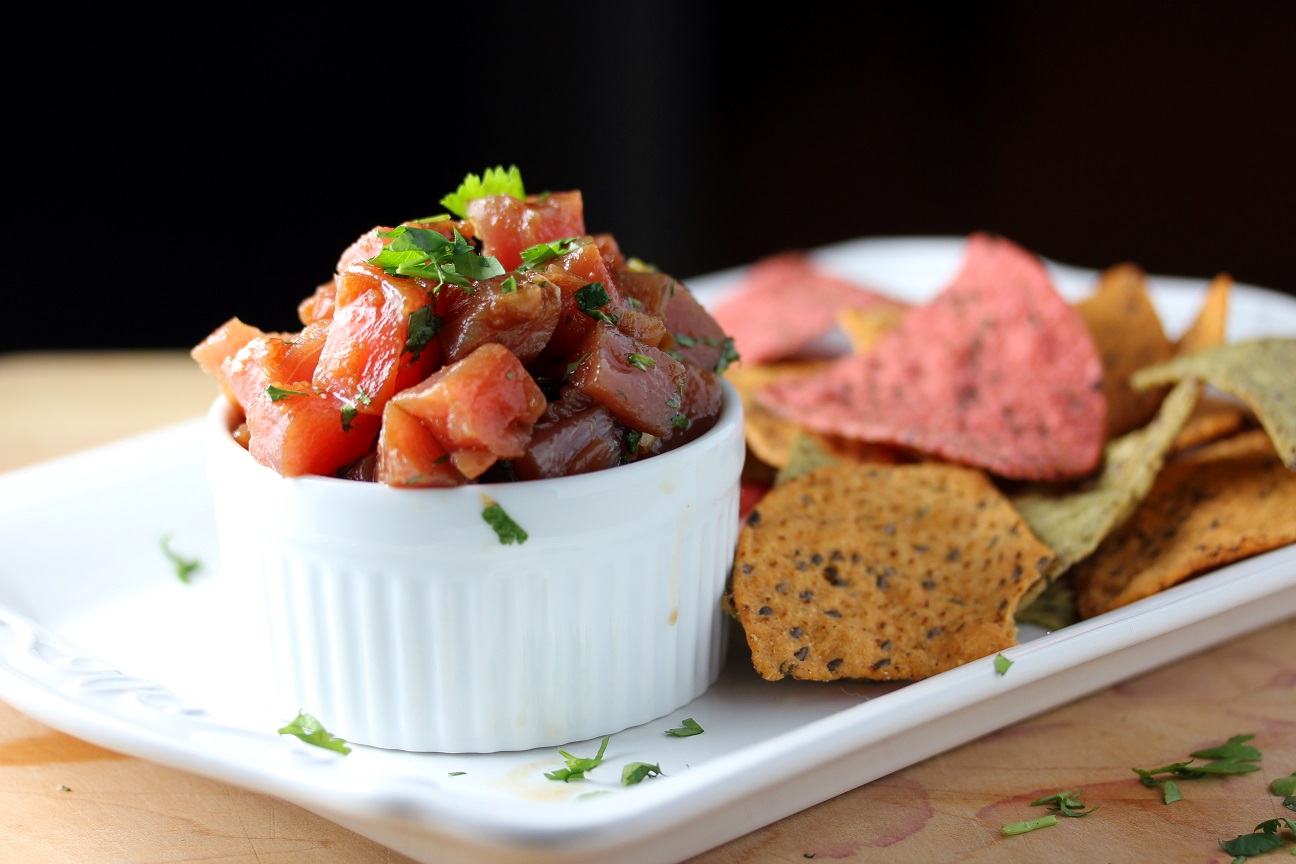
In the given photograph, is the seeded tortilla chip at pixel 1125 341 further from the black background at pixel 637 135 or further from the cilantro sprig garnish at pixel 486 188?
the black background at pixel 637 135

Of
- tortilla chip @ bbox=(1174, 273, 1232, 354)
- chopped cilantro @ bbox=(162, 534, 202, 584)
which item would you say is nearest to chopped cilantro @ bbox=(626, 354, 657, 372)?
chopped cilantro @ bbox=(162, 534, 202, 584)

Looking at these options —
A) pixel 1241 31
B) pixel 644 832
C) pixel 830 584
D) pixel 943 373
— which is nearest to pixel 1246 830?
pixel 830 584

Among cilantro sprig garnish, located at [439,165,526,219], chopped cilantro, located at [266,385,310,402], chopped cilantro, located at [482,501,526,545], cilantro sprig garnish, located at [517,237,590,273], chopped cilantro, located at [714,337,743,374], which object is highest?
cilantro sprig garnish, located at [439,165,526,219]

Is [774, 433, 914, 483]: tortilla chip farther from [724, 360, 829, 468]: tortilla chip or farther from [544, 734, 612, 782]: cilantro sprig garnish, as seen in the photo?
[544, 734, 612, 782]: cilantro sprig garnish

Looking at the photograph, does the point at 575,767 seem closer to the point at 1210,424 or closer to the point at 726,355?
the point at 726,355

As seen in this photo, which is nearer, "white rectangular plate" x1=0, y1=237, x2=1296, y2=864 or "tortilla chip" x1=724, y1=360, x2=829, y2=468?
"white rectangular plate" x1=0, y1=237, x2=1296, y2=864

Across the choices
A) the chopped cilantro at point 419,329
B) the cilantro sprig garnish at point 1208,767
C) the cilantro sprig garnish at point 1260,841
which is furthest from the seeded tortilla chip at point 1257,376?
the chopped cilantro at point 419,329

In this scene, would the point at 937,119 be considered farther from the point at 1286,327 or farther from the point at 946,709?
the point at 946,709
